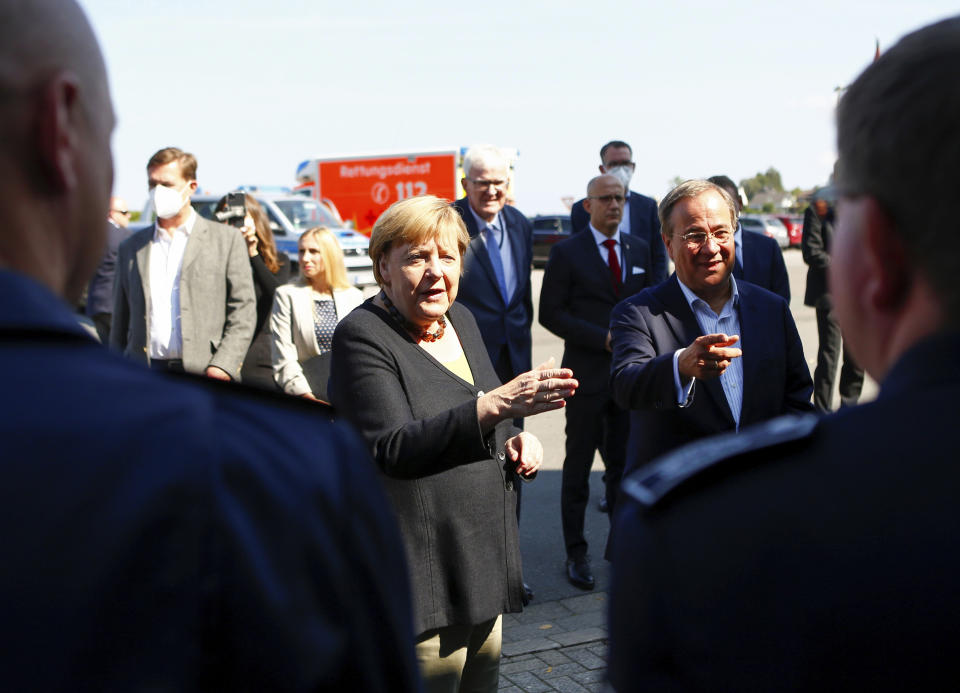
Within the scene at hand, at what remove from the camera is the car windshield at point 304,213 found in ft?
66.6

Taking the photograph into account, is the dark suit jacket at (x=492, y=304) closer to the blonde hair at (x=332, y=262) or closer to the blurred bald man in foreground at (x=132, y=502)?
the blonde hair at (x=332, y=262)

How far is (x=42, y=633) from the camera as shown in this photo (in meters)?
0.87

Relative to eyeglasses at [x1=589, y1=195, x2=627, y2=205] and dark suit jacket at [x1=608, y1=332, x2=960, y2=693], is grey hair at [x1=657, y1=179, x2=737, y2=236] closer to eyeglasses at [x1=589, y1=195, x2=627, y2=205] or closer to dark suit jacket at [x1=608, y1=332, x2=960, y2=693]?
eyeglasses at [x1=589, y1=195, x2=627, y2=205]

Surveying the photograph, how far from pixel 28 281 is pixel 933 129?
0.91 m

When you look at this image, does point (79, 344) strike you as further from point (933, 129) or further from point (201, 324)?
point (201, 324)

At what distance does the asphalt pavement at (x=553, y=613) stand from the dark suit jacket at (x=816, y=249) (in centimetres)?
275

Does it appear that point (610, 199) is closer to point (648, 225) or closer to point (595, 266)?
point (595, 266)

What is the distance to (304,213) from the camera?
67.6ft

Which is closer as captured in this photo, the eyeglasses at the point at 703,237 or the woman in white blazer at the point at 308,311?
the eyeglasses at the point at 703,237

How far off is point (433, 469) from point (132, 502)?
2.05m

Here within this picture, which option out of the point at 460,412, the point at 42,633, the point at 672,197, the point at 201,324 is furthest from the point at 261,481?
the point at 201,324

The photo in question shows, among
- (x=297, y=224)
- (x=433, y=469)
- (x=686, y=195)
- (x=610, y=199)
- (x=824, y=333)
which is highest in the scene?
(x=297, y=224)

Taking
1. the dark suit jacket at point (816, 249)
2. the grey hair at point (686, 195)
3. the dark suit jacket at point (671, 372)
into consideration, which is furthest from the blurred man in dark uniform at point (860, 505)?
the dark suit jacket at point (816, 249)

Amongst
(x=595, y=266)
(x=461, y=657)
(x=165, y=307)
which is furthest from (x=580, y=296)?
(x=461, y=657)
